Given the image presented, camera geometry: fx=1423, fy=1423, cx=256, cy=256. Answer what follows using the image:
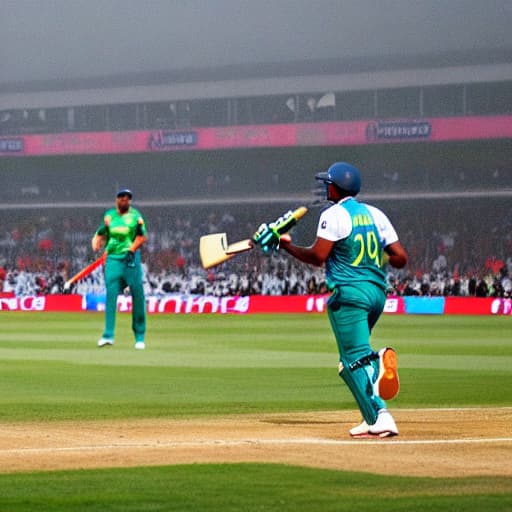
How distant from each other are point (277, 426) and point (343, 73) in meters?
50.3

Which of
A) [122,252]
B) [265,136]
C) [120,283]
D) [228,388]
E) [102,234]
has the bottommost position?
[228,388]

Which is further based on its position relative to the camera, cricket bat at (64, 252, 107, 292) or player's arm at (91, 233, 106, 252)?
cricket bat at (64, 252, 107, 292)

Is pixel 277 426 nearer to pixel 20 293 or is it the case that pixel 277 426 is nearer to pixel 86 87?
pixel 20 293

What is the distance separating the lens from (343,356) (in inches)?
407

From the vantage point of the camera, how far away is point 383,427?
10078 mm

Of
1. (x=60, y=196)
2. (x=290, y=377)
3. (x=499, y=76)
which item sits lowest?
(x=290, y=377)

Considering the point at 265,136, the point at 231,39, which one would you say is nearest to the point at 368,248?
the point at 265,136

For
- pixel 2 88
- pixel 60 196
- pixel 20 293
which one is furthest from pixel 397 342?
pixel 2 88

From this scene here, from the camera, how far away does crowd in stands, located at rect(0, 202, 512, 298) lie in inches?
1977

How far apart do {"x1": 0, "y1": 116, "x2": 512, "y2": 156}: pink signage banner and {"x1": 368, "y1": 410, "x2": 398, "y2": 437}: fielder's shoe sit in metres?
47.4

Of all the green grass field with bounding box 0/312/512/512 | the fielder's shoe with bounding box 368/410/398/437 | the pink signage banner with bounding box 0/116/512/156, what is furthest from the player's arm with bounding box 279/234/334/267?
the pink signage banner with bounding box 0/116/512/156

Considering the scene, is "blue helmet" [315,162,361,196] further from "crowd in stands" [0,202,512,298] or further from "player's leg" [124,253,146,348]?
"crowd in stands" [0,202,512,298]

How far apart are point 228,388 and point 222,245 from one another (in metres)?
5.62

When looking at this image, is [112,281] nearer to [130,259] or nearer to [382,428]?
[130,259]
